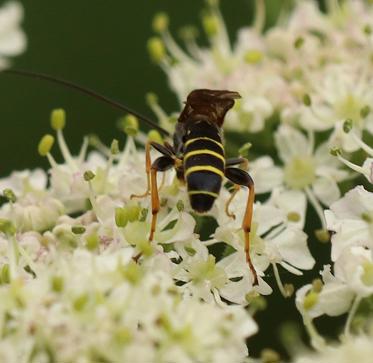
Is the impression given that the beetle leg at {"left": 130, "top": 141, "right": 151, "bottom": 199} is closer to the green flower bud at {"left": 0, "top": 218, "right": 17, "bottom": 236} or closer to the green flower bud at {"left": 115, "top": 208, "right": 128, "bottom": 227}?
the green flower bud at {"left": 115, "top": 208, "right": 128, "bottom": 227}

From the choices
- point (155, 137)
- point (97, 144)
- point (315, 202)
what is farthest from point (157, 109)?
point (315, 202)

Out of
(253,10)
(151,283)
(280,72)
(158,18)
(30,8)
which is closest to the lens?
(151,283)

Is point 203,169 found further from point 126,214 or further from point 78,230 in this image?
point 78,230

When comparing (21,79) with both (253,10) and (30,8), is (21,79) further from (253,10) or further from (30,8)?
(253,10)

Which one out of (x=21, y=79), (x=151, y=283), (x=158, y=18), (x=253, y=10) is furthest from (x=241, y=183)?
(x=21, y=79)

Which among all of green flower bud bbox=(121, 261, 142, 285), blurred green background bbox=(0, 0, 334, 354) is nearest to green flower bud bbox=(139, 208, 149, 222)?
green flower bud bbox=(121, 261, 142, 285)

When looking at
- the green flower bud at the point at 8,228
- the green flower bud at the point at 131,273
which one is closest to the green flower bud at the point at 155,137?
the green flower bud at the point at 8,228

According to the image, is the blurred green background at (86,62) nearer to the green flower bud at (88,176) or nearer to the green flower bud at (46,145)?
the green flower bud at (46,145)
